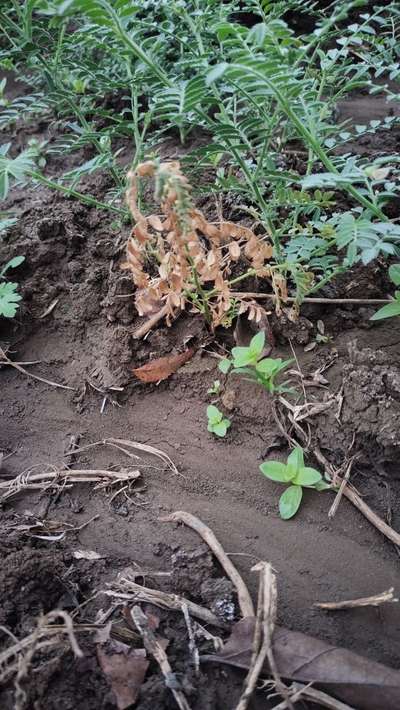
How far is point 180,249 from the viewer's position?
142 centimetres

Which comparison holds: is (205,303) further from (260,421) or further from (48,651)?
(48,651)

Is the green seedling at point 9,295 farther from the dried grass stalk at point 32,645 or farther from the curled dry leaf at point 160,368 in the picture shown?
the dried grass stalk at point 32,645

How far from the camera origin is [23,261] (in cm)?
206

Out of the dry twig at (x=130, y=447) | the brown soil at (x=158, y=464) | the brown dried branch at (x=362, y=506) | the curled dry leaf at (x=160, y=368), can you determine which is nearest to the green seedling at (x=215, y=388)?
the brown soil at (x=158, y=464)

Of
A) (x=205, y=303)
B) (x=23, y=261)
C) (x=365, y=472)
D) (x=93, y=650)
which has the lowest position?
(x=365, y=472)

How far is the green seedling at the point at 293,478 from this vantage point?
145 cm

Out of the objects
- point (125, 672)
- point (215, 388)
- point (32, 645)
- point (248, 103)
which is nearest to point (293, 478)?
point (215, 388)

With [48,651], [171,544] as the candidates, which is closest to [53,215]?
[171,544]

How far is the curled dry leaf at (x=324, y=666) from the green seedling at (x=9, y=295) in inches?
46.8

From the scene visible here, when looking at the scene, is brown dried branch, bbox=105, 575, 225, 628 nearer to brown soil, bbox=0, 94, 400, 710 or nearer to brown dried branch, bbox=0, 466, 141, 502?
brown soil, bbox=0, 94, 400, 710

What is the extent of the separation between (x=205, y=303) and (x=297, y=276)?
0.96 feet

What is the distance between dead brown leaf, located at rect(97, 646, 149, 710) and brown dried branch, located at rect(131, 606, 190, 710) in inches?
0.8

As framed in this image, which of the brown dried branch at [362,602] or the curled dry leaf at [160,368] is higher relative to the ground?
the curled dry leaf at [160,368]

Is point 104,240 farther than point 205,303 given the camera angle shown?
Yes
